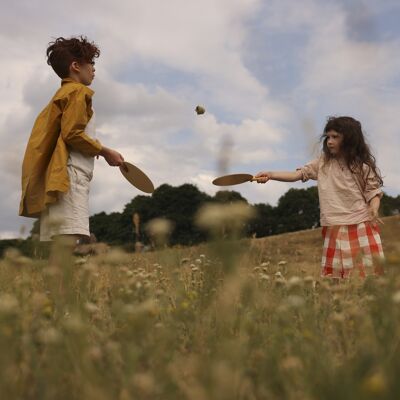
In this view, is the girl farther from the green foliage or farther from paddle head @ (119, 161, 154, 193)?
the green foliage

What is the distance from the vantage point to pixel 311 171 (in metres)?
6.47

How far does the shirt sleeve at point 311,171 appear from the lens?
645 centimetres

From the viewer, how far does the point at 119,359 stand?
2.36 m

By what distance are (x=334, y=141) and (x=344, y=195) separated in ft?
2.23

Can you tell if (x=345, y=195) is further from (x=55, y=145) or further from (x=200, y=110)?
(x=55, y=145)

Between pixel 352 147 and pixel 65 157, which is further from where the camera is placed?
pixel 352 147

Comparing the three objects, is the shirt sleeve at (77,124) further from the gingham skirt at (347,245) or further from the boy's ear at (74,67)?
the gingham skirt at (347,245)

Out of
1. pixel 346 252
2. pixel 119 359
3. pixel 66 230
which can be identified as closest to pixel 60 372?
pixel 119 359

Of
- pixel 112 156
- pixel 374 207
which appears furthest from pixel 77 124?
pixel 374 207

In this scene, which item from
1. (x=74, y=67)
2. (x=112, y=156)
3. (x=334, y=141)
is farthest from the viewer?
(x=334, y=141)

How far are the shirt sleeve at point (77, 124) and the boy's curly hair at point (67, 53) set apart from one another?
1.72ft

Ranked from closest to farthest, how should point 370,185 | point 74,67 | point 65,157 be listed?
point 65,157 < point 74,67 < point 370,185

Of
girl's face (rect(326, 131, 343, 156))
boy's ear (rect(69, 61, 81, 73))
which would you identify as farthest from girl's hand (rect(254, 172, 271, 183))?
boy's ear (rect(69, 61, 81, 73))

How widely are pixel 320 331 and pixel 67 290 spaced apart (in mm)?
1216
